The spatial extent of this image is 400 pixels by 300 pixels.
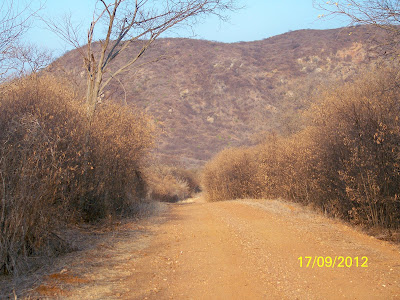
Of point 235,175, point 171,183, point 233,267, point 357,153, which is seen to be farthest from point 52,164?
point 171,183

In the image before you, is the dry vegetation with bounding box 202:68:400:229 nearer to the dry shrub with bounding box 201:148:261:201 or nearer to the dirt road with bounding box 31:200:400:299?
the dirt road with bounding box 31:200:400:299

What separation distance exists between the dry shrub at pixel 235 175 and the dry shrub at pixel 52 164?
31.5 feet

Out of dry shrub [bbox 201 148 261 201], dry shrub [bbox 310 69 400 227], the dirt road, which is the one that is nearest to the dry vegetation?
dry shrub [bbox 310 69 400 227]

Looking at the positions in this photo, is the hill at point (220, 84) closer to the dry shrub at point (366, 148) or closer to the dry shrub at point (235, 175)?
the dry shrub at point (235, 175)

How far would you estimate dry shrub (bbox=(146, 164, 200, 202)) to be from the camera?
28078mm

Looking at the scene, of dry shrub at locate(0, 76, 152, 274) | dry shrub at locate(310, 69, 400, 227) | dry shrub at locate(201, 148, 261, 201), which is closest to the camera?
dry shrub at locate(0, 76, 152, 274)

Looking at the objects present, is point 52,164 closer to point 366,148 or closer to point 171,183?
point 366,148

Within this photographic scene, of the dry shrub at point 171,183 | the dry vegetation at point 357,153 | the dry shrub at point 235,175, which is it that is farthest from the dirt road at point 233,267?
the dry shrub at point 171,183

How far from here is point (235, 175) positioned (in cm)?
2278

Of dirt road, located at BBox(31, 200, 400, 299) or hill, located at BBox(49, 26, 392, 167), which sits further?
hill, located at BBox(49, 26, 392, 167)

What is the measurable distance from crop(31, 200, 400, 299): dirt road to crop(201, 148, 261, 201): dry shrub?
39.4ft

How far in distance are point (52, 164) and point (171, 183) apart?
27.7m

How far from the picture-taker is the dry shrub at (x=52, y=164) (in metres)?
5.39

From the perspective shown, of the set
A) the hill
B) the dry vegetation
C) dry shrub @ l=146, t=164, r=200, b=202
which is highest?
the hill
